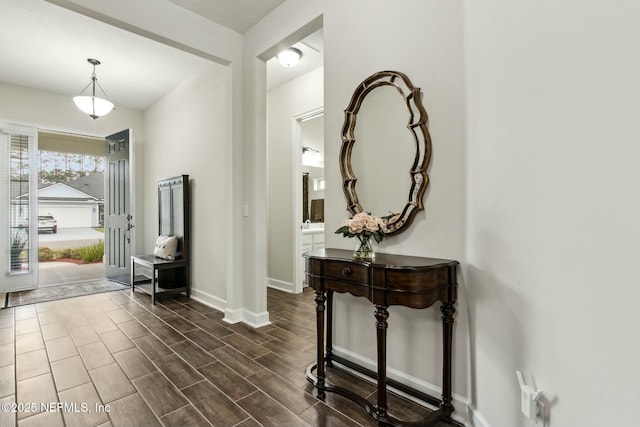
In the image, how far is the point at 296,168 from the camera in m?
4.21

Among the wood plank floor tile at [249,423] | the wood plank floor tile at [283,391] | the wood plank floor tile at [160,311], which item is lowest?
the wood plank floor tile at [160,311]

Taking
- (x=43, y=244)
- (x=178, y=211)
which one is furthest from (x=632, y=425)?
(x=43, y=244)

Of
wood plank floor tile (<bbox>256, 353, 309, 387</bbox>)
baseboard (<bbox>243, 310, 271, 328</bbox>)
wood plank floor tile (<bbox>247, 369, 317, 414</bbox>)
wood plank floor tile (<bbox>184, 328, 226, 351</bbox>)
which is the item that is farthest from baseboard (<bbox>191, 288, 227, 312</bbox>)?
wood plank floor tile (<bbox>247, 369, 317, 414</bbox>)

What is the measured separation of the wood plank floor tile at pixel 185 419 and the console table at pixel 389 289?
Result: 66 cm

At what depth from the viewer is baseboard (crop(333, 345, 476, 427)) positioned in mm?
1631

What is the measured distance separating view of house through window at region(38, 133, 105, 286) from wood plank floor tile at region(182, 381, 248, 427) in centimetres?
594

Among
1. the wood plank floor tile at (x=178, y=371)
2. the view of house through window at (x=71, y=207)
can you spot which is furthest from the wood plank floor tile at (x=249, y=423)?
the view of house through window at (x=71, y=207)

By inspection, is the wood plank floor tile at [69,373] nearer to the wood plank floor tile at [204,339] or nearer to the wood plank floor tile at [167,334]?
the wood plank floor tile at [167,334]

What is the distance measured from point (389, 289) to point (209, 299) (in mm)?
2856

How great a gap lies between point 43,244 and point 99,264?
6.11 feet

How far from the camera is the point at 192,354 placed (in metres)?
2.42

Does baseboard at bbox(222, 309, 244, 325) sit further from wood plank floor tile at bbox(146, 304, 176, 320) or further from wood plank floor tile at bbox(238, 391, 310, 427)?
wood plank floor tile at bbox(238, 391, 310, 427)

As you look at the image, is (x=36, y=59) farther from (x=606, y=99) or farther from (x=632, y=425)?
(x=632, y=425)

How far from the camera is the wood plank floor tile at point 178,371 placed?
6.66 feet
